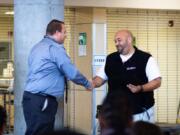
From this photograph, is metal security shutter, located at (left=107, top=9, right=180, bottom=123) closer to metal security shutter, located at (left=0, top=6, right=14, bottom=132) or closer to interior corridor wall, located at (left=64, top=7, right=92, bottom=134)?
interior corridor wall, located at (left=64, top=7, right=92, bottom=134)

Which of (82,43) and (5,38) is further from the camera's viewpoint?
(5,38)

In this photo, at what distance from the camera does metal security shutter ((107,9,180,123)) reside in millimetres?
13414

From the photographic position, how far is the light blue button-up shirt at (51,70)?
6.62 m

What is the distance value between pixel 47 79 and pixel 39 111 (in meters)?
0.37

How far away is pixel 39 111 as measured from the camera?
6672 mm

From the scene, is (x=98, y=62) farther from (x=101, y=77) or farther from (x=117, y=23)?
(x=101, y=77)

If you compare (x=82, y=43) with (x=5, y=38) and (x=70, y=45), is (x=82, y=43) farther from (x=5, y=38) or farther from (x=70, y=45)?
(x=5, y=38)

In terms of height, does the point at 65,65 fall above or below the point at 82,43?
below

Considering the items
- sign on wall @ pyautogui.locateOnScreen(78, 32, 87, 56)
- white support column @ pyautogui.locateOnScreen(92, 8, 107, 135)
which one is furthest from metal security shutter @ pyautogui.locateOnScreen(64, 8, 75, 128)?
white support column @ pyautogui.locateOnScreen(92, 8, 107, 135)

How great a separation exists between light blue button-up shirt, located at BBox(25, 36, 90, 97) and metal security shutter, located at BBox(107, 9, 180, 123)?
6.66 metres

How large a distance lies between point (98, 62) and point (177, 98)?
239cm

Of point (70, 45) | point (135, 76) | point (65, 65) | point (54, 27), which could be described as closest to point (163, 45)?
point (70, 45)

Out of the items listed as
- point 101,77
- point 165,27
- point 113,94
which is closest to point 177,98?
point 165,27

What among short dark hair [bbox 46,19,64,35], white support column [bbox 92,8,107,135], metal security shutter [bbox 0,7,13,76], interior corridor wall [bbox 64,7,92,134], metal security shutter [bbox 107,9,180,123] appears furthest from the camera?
metal security shutter [bbox 107,9,180,123]
